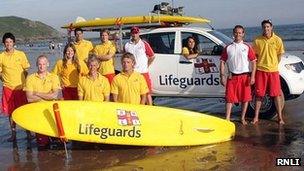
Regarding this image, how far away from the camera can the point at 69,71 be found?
7766mm

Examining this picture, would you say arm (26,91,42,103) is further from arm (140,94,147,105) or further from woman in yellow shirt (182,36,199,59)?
woman in yellow shirt (182,36,199,59)

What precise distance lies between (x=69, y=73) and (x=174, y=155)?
237 cm

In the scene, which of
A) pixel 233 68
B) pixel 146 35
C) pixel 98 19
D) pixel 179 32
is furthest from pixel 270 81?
pixel 98 19

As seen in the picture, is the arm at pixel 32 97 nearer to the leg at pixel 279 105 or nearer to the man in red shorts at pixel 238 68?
the man in red shorts at pixel 238 68

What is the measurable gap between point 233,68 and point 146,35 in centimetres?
251

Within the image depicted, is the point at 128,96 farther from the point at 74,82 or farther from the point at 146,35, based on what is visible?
the point at 146,35

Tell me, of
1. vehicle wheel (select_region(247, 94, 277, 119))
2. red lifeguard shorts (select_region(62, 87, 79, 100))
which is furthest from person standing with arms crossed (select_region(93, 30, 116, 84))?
vehicle wheel (select_region(247, 94, 277, 119))

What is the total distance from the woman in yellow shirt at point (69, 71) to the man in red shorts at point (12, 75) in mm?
622

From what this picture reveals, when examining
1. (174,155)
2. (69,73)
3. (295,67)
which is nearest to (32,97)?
(69,73)

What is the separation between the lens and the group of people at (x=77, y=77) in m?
7.20

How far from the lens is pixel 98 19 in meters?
10.7

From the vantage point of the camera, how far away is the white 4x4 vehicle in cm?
877

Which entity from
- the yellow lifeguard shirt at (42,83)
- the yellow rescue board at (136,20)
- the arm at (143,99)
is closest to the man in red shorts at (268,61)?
the arm at (143,99)

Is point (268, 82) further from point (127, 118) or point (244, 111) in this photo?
point (127, 118)
